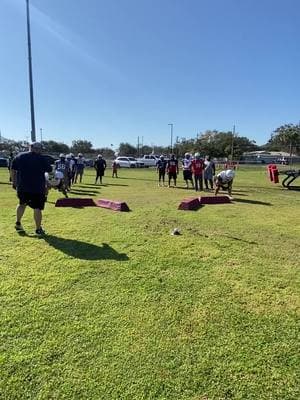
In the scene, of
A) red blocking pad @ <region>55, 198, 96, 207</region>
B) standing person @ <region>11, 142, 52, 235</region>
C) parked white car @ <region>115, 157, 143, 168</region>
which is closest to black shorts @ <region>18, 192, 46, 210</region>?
standing person @ <region>11, 142, 52, 235</region>

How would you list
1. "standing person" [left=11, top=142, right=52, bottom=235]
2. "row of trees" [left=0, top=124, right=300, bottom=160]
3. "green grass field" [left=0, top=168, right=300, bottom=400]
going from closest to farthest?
"green grass field" [left=0, top=168, right=300, bottom=400] < "standing person" [left=11, top=142, right=52, bottom=235] < "row of trees" [left=0, top=124, right=300, bottom=160]

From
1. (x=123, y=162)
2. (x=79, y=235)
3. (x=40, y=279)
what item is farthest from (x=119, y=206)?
(x=123, y=162)

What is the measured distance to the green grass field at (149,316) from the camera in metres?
2.96

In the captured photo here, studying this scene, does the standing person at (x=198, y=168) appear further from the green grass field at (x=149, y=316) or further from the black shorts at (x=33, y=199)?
the black shorts at (x=33, y=199)

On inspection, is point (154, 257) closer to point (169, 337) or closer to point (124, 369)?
point (169, 337)

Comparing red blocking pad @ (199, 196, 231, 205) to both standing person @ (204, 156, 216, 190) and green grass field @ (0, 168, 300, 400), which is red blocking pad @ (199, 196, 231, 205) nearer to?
green grass field @ (0, 168, 300, 400)

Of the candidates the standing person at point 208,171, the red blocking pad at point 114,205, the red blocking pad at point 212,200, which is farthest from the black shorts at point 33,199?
the standing person at point 208,171

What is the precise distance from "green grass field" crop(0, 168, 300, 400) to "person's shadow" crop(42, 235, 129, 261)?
0.02m

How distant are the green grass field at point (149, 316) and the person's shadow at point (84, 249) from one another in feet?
0.05

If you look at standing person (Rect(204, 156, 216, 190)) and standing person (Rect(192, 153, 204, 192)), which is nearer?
standing person (Rect(192, 153, 204, 192))

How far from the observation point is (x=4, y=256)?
5.94 metres

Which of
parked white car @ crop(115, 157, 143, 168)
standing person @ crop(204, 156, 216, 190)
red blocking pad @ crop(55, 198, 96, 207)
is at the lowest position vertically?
parked white car @ crop(115, 157, 143, 168)

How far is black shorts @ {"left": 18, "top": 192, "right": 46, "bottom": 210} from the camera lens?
7.38 m

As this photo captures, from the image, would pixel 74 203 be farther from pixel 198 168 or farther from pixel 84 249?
pixel 198 168
